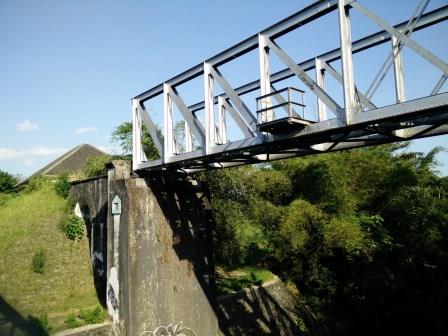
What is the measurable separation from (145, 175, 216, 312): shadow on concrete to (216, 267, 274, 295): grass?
89.0 inches

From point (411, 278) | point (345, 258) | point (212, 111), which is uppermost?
point (212, 111)

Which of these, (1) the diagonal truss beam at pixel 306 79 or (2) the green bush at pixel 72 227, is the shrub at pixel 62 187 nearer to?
(2) the green bush at pixel 72 227

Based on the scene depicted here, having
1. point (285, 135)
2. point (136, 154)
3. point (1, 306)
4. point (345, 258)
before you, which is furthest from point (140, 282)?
point (345, 258)

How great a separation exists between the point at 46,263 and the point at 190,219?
6524mm

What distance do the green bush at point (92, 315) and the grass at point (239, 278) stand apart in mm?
4648

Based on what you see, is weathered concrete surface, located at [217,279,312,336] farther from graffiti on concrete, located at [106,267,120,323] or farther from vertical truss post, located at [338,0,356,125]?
vertical truss post, located at [338,0,356,125]

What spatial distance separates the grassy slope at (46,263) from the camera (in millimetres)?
11977

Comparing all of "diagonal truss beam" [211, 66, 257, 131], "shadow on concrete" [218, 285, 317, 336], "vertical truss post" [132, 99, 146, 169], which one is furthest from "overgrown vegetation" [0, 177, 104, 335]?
"diagonal truss beam" [211, 66, 257, 131]

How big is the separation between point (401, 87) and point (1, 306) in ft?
41.7

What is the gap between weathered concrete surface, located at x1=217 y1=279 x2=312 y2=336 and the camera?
13.1m

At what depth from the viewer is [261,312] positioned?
1429 centimetres

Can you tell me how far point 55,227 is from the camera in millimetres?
16547

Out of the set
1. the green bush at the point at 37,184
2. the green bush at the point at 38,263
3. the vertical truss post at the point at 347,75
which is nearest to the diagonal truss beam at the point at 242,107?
the vertical truss post at the point at 347,75

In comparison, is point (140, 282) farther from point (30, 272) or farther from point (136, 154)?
point (30, 272)
